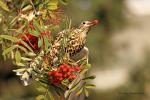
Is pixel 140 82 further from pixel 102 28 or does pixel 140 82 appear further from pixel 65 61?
pixel 65 61

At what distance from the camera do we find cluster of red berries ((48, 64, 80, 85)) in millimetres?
1392

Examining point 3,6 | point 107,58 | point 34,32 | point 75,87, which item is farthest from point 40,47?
point 107,58

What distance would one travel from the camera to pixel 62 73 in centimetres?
139

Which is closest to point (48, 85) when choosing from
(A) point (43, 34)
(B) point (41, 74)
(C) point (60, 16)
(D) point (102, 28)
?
(B) point (41, 74)

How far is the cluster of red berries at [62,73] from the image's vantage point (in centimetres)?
139

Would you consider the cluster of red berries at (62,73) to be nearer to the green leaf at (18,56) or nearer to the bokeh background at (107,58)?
the green leaf at (18,56)

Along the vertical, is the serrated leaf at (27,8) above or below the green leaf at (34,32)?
above

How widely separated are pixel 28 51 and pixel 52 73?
16cm

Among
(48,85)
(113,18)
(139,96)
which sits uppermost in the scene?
(48,85)

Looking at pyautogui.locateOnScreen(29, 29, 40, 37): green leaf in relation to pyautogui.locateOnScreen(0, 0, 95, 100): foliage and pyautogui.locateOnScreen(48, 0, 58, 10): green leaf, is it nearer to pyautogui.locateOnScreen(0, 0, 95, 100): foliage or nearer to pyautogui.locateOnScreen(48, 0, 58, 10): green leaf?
pyautogui.locateOnScreen(0, 0, 95, 100): foliage

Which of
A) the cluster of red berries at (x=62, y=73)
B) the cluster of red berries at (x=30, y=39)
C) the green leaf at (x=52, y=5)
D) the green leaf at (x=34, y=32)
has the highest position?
the green leaf at (x=52, y=5)

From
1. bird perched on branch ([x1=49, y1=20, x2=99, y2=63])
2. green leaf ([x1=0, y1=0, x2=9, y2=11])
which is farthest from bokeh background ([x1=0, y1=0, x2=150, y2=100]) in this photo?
bird perched on branch ([x1=49, y1=20, x2=99, y2=63])

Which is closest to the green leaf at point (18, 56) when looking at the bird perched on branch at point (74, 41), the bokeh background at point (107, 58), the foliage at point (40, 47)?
the foliage at point (40, 47)

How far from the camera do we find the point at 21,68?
1.45 m
